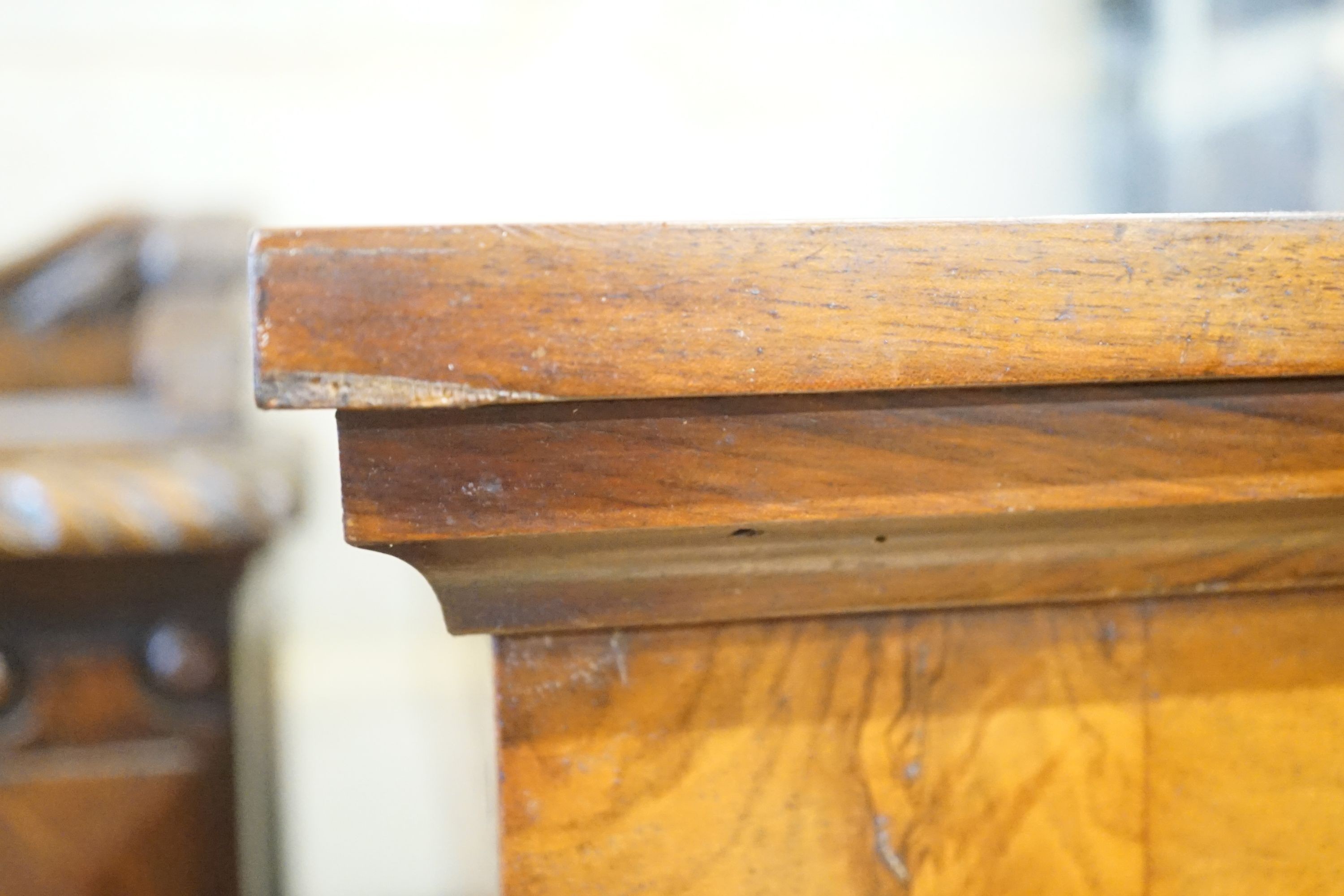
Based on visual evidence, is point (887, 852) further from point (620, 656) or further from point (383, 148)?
point (383, 148)

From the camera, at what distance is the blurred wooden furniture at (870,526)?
169 millimetres

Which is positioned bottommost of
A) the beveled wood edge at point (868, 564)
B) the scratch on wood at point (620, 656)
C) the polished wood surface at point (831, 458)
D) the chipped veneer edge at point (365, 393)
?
the scratch on wood at point (620, 656)

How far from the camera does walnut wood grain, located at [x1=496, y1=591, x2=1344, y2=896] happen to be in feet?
0.69

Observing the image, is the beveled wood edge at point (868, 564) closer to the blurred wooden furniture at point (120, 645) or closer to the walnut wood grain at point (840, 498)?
the walnut wood grain at point (840, 498)

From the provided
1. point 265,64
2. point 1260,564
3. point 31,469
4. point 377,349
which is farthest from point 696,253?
point 265,64

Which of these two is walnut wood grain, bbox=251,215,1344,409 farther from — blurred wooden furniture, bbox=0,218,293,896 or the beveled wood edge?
blurred wooden furniture, bbox=0,218,293,896

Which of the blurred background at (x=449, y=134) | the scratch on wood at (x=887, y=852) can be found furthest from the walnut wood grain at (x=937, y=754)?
the blurred background at (x=449, y=134)

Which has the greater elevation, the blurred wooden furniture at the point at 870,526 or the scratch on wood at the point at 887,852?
the blurred wooden furniture at the point at 870,526

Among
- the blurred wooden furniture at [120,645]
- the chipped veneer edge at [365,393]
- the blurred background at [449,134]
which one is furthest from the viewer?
the blurred background at [449,134]

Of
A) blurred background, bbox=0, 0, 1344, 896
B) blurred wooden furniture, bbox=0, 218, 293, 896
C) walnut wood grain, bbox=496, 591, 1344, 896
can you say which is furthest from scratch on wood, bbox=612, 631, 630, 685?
blurred background, bbox=0, 0, 1344, 896

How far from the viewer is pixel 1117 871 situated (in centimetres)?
23

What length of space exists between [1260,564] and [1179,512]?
0.11 ft

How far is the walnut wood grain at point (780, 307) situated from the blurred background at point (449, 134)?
562 millimetres

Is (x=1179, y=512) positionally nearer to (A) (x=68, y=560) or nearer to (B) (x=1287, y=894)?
(B) (x=1287, y=894)
